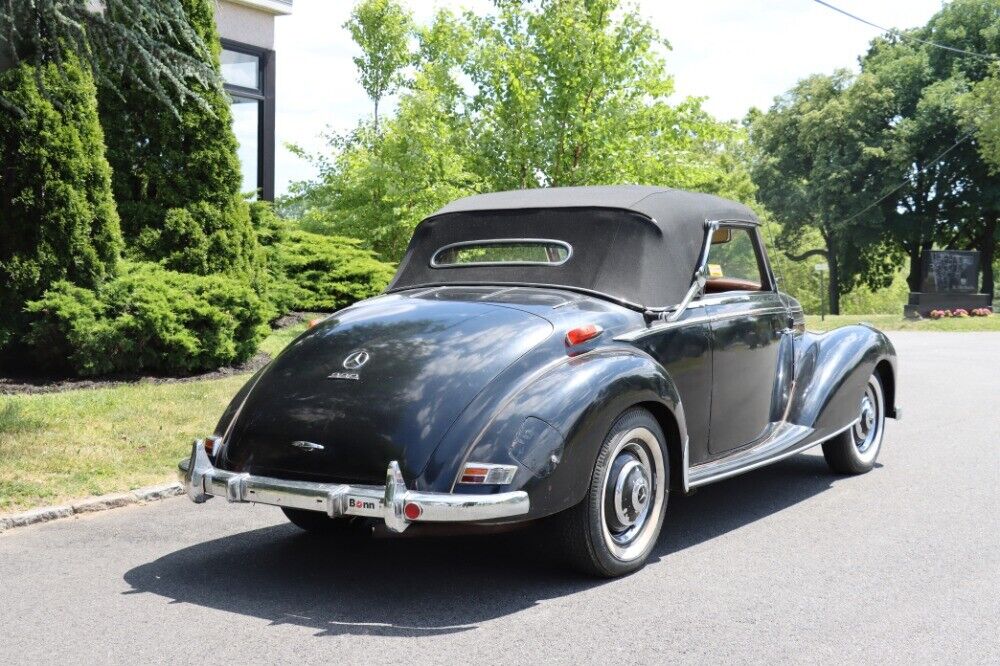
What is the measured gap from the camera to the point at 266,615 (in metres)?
4.61

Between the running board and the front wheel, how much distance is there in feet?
0.99

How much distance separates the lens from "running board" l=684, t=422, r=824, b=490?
5742 millimetres

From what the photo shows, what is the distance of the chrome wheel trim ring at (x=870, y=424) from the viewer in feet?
25.6

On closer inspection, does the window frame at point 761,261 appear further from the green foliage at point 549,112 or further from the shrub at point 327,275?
the shrub at point 327,275

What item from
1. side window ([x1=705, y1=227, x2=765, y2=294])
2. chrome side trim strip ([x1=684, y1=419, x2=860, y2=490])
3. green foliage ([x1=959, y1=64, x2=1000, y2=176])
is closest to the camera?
chrome side trim strip ([x1=684, y1=419, x2=860, y2=490])

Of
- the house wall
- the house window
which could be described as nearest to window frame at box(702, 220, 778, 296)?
the house window

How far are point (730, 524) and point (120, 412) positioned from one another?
5.45 metres

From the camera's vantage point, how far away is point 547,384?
4.93 metres

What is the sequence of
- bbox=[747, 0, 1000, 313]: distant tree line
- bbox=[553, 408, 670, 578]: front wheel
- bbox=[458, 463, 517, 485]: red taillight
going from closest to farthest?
bbox=[458, 463, 517, 485]: red taillight, bbox=[553, 408, 670, 578]: front wheel, bbox=[747, 0, 1000, 313]: distant tree line

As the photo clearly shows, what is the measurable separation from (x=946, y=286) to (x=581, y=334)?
35947 mm

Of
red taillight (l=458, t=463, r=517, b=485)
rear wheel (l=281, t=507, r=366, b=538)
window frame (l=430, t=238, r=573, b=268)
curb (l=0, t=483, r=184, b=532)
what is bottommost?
curb (l=0, t=483, r=184, b=532)

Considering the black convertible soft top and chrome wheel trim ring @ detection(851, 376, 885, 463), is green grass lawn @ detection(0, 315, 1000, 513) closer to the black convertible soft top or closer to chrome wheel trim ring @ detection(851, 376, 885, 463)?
the black convertible soft top

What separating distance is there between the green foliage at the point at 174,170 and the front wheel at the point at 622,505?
8879mm

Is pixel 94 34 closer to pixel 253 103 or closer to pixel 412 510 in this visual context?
pixel 412 510
